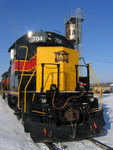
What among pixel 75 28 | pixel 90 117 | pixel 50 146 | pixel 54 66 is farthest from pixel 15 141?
pixel 75 28

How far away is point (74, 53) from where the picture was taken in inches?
194

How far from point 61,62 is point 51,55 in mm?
397

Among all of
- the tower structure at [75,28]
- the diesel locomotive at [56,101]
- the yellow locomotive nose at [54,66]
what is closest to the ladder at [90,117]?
the diesel locomotive at [56,101]

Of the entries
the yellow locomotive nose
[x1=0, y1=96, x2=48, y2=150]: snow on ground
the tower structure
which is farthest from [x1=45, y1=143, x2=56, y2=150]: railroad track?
the tower structure

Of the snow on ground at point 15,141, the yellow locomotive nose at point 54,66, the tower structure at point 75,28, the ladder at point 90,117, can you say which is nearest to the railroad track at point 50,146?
the snow on ground at point 15,141

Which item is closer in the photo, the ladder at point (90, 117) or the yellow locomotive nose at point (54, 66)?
the ladder at point (90, 117)

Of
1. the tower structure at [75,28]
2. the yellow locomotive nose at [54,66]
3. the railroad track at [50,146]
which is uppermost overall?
the tower structure at [75,28]

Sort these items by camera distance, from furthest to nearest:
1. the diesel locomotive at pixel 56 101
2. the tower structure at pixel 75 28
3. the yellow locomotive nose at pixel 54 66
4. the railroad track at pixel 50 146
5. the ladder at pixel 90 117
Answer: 1. the tower structure at pixel 75 28
2. the yellow locomotive nose at pixel 54 66
3. the ladder at pixel 90 117
4. the diesel locomotive at pixel 56 101
5. the railroad track at pixel 50 146

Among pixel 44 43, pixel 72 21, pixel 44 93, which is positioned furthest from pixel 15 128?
pixel 72 21

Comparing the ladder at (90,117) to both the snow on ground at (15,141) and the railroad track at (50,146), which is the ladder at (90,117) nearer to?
the railroad track at (50,146)

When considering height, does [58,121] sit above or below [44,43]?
below

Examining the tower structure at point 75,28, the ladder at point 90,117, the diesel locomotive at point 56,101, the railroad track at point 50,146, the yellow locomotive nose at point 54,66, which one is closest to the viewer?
the railroad track at point 50,146

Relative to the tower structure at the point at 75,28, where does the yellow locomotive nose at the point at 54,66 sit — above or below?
below

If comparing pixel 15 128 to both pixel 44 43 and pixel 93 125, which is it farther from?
pixel 44 43
